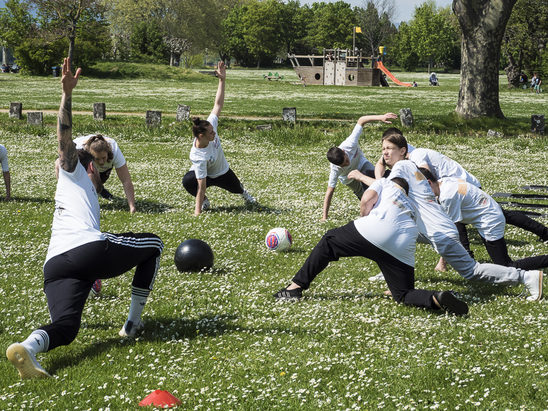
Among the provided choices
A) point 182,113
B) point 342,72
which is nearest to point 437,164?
point 182,113

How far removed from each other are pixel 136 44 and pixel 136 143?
76.1 metres

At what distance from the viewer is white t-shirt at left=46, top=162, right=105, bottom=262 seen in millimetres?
6633

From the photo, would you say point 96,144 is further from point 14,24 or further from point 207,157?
point 14,24

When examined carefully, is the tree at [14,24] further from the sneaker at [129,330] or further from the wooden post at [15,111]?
the sneaker at [129,330]

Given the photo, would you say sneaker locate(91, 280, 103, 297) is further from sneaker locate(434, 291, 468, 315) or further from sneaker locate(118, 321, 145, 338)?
sneaker locate(434, 291, 468, 315)

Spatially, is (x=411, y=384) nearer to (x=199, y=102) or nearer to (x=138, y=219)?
(x=138, y=219)

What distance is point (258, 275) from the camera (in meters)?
9.70

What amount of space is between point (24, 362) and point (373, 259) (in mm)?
4026

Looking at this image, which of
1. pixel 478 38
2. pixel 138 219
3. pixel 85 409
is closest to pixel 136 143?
pixel 138 219

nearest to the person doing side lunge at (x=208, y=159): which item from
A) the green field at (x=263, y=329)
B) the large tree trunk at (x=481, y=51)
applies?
the green field at (x=263, y=329)

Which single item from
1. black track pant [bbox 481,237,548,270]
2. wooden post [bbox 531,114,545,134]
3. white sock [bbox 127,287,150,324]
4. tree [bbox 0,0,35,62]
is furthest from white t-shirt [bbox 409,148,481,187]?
tree [bbox 0,0,35,62]

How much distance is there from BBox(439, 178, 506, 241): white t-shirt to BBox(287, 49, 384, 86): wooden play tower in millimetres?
68434

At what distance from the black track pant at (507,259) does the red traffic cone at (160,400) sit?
17.4 ft

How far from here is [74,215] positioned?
6.77 metres
